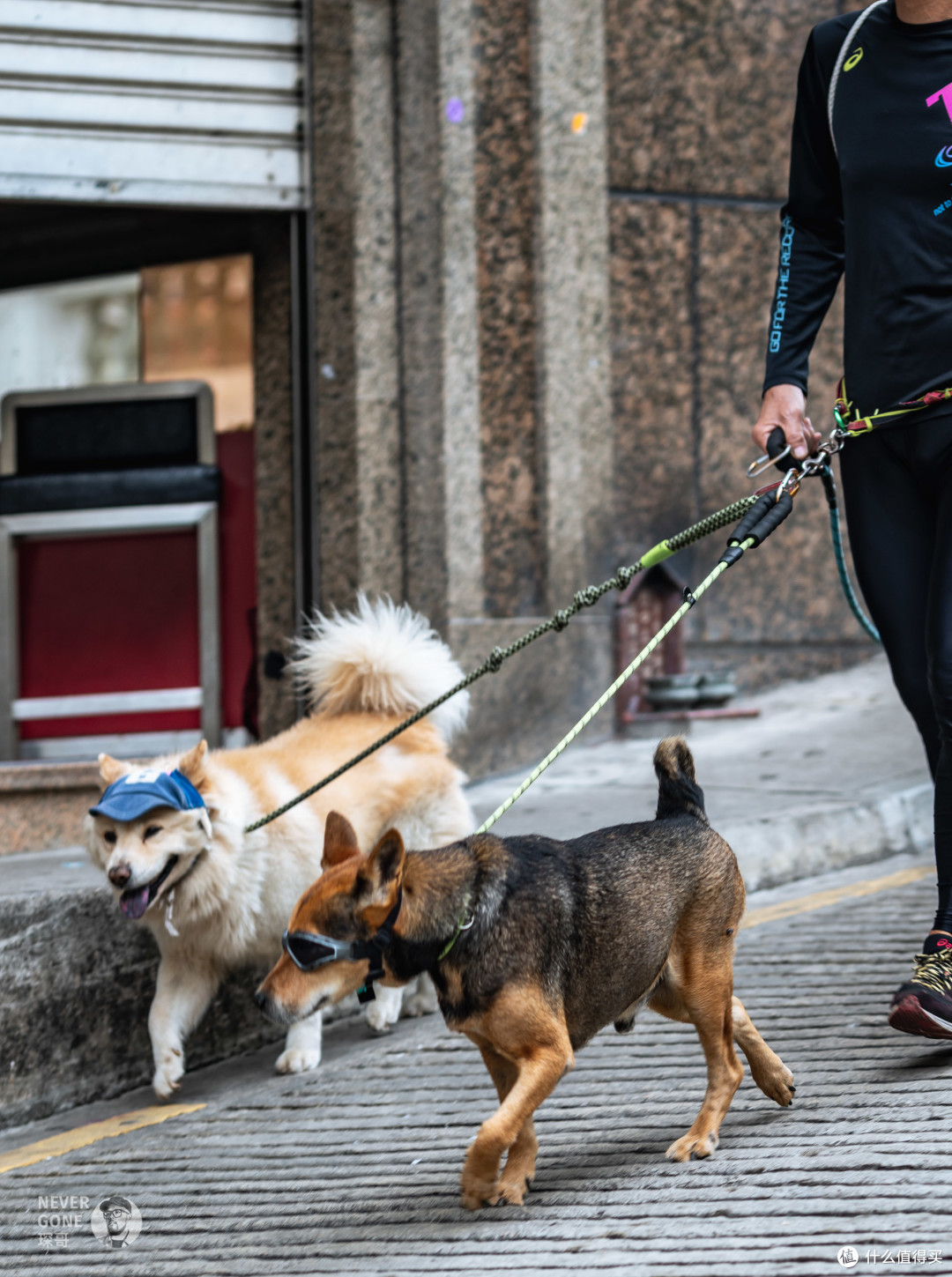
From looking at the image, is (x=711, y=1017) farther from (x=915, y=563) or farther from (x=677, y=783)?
(x=915, y=563)

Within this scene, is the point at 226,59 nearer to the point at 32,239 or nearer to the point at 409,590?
the point at 32,239

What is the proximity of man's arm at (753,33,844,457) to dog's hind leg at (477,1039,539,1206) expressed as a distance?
5.31 ft

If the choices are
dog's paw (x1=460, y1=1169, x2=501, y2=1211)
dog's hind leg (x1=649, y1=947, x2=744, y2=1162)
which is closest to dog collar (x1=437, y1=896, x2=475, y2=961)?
dog's paw (x1=460, y1=1169, x2=501, y2=1211)

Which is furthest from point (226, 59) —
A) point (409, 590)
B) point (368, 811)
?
point (368, 811)

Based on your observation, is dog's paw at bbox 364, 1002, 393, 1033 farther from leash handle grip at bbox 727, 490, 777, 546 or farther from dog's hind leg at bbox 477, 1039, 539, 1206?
leash handle grip at bbox 727, 490, 777, 546

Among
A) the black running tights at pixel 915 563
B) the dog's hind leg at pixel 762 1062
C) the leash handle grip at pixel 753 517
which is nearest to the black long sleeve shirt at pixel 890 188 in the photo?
the black running tights at pixel 915 563

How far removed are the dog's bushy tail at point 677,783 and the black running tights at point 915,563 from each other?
0.58 metres

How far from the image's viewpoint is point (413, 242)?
21.0ft

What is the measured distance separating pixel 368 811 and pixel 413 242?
3291 mm

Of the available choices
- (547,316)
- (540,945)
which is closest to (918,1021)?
(540,945)

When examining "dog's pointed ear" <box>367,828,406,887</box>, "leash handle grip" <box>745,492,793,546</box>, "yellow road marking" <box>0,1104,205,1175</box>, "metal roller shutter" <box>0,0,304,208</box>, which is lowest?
"yellow road marking" <box>0,1104,205,1175</box>

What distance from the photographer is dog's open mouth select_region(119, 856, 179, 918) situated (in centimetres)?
345

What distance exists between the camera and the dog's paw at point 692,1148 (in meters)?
2.61

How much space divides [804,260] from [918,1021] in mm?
1907
